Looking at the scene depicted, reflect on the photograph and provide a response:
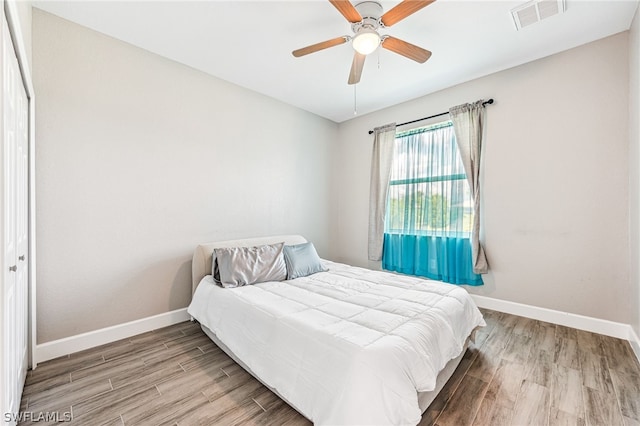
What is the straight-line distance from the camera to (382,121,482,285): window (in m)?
3.41

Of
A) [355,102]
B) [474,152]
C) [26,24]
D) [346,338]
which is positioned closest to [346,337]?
[346,338]

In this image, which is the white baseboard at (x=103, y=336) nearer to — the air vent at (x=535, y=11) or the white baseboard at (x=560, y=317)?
the white baseboard at (x=560, y=317)

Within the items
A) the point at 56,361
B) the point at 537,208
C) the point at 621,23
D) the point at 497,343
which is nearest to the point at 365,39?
the point at 621,23

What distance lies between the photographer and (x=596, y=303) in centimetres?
262

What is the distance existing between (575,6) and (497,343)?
2.86m

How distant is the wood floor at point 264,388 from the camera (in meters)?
1.57

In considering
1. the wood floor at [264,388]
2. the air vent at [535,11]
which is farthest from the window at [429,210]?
the air vent at [535,11]

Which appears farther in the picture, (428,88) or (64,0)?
(428,88)

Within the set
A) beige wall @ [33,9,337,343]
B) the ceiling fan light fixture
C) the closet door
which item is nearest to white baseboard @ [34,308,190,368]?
beige wall @ [33,9,337,343]

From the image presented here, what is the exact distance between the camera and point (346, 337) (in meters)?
1.48

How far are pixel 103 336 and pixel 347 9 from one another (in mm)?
3336

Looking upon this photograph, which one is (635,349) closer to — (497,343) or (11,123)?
(497,343)

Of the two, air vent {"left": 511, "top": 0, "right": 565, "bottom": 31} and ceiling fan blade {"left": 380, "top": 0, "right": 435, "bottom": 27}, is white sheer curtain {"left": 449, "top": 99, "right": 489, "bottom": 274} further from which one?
ceiling fan blade {"left": 380, "top": 0, "right": 435, "bottom": 27}

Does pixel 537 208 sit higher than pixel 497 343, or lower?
higher
